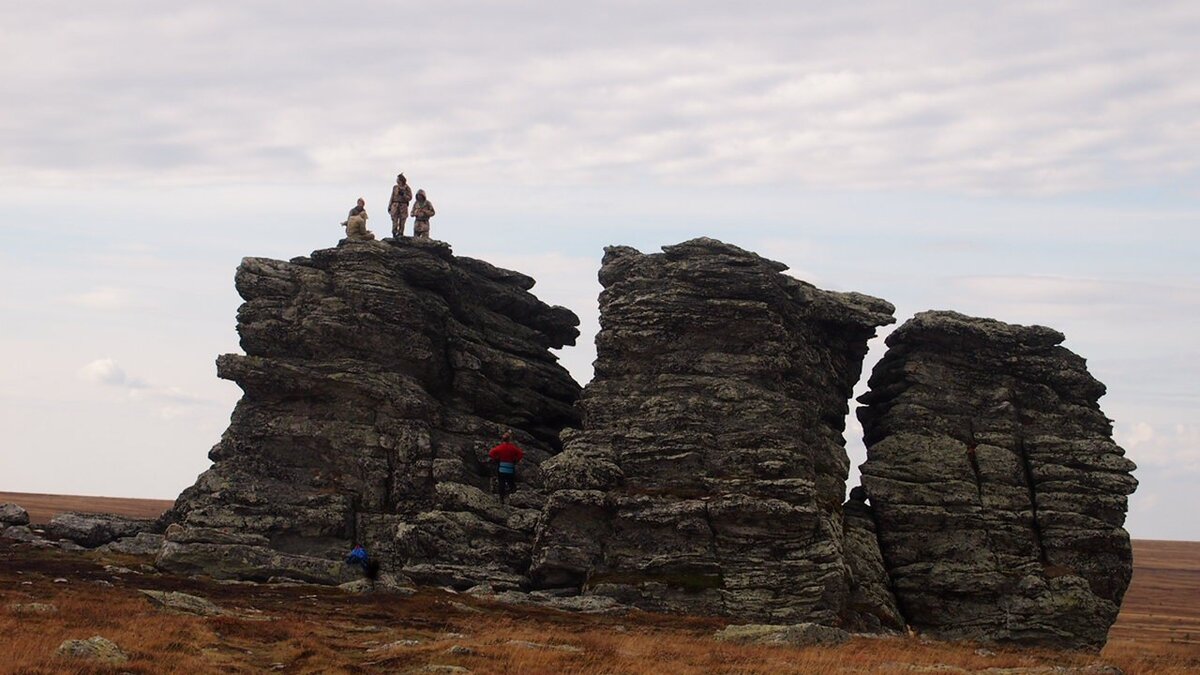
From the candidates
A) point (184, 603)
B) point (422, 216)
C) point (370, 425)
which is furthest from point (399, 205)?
point (184, 603)

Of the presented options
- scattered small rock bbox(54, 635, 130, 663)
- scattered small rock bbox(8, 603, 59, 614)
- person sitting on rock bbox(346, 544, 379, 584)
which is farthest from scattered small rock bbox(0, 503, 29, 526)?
scattered small rock bbox(54, 635, 130, 663)

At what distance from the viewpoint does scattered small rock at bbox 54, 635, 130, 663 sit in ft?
102

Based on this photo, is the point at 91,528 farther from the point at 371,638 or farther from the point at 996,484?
the point at 996,484

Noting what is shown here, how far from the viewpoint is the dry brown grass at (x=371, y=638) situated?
33.3 meters

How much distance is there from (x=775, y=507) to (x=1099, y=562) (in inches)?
672

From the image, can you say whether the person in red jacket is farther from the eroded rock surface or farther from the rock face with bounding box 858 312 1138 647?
the eroded rock surface

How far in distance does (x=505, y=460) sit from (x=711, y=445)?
10.3 meters

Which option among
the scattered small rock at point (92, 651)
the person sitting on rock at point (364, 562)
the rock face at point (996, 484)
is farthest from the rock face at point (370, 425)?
the scattered small rock at point (92, 651)

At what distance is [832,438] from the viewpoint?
201 feet

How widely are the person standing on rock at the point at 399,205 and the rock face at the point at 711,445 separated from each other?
41.2 feet

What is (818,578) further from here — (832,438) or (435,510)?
(435,510)

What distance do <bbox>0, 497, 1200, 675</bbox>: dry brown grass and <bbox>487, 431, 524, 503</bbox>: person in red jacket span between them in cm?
946

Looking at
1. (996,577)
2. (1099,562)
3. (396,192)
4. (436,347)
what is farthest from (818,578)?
(396,192)

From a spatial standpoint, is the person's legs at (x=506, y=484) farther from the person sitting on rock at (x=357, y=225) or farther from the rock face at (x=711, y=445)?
the person sitting on rock at (x=357, y=225)
